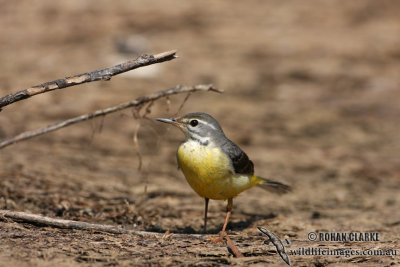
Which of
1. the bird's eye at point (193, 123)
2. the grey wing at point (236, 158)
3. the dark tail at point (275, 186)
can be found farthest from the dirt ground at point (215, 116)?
the grey wing at point (236, 158)

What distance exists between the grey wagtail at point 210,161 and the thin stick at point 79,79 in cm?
119

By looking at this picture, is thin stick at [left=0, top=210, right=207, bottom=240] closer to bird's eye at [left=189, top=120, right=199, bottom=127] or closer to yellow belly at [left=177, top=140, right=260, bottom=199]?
yellow belly at [left=177, top=140, right=260, bottom=199]

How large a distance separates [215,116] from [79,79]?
7.07 meters

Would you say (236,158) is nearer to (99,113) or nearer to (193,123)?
(193,123)

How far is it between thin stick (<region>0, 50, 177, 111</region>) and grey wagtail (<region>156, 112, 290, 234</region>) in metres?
1.19

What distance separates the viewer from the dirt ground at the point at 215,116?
17.7 feet

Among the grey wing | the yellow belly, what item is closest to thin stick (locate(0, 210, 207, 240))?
the yellow belly

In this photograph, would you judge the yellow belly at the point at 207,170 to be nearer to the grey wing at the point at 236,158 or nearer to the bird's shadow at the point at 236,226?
the grey wing at the point at 236,158

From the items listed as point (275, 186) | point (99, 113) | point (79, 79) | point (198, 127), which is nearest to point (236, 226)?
point (275, 186)

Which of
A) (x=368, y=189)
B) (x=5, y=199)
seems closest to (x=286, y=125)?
(x=368, y=189)

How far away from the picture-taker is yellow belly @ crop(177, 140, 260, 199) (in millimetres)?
5574

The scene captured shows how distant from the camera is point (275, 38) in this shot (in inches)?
630

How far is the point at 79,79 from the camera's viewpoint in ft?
16.3

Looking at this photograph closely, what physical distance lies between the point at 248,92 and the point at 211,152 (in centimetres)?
776
